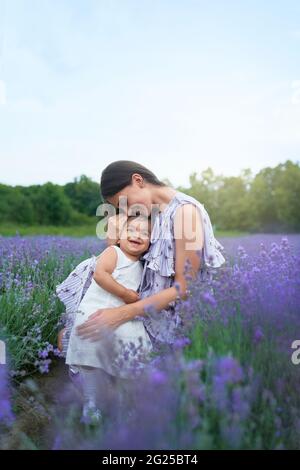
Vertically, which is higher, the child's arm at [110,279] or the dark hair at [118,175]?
the dark hair at [118,175]

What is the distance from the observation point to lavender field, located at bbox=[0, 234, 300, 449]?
1.27 meters

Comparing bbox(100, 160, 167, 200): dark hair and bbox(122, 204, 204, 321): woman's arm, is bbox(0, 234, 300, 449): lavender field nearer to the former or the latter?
bbox(122, 204, 204, 321): woman's arm

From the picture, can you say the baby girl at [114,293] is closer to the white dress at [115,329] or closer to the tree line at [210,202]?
the white dress at [115,329]

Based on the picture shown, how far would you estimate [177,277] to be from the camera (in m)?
2.28

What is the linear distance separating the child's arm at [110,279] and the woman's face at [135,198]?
29 centimetres

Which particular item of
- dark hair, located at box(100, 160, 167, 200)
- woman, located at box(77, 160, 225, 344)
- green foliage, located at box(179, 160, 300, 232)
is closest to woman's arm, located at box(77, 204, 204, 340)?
woman, located at box(77, 160, 225, 344)

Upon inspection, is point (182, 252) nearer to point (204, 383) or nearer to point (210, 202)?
point (204, 383)

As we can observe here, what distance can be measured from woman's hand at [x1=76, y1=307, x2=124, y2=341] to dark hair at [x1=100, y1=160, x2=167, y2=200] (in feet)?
2.14

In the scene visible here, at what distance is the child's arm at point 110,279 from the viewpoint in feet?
7.43

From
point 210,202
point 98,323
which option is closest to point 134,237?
point 98,323

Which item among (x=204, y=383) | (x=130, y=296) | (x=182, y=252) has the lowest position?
(x=204, y=383)

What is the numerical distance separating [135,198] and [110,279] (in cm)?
48

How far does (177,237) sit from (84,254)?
5.89 ft

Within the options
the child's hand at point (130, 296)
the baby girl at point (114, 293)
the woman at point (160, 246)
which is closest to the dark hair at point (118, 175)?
the woman at point (160, 246)
